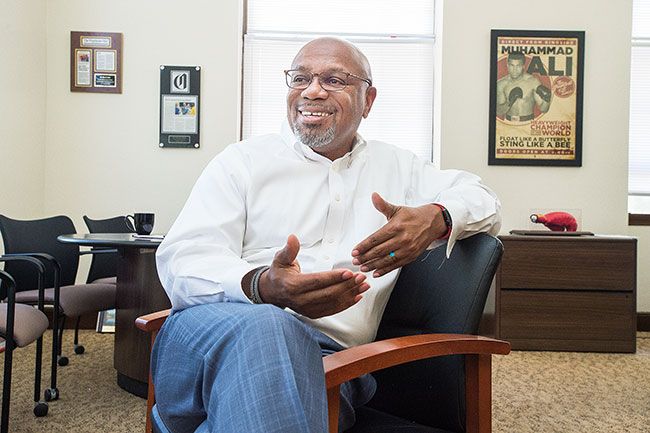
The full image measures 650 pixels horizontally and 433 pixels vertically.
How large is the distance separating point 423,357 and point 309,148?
76 centimetres

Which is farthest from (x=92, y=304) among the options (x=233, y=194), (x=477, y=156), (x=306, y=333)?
(x=477, y=156)

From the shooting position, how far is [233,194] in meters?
1.68

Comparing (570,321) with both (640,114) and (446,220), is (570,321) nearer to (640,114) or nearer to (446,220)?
(640,114)

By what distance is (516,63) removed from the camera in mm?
4539

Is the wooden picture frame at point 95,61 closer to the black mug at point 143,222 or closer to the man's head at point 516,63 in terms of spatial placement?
the black mug at point 143,222

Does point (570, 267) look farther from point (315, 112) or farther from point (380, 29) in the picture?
A: point (315, 112)

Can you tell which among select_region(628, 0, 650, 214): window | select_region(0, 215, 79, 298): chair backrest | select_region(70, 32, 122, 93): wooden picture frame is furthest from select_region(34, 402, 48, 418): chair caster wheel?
select_region(628, 0, 650, 214): window

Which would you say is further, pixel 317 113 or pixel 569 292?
pixel 569 292

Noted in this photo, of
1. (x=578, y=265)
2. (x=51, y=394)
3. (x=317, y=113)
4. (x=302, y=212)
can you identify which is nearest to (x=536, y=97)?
(x=578, y=265)

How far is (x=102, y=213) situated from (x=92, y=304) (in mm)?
1507

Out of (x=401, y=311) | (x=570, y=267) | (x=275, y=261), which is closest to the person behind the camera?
(x=275, y=261)

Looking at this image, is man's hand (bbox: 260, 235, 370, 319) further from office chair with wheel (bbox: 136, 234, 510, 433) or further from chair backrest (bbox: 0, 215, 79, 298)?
chair backrest (bbox: 0, 215, 79, 298)

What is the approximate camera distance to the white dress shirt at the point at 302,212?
1523mm

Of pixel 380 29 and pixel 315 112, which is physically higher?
pixel 380 29
